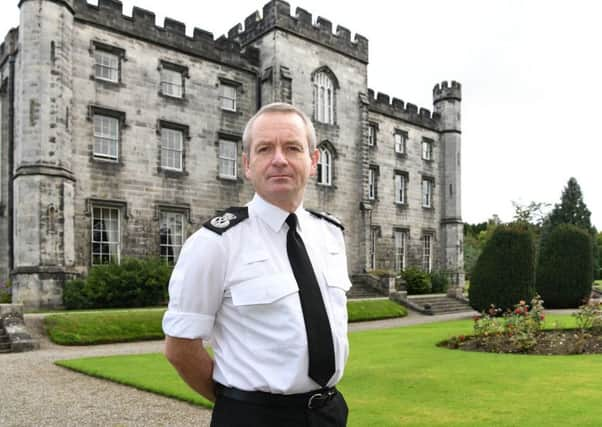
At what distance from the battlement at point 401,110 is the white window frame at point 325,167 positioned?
4764mm

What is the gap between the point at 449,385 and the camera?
22.0 ft

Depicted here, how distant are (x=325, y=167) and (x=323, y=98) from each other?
121 inches

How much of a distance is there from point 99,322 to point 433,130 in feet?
76.5

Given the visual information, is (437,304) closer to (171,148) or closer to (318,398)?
(171,148)

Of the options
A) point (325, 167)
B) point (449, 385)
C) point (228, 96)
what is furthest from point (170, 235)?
point (449, 385)

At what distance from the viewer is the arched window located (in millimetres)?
23688

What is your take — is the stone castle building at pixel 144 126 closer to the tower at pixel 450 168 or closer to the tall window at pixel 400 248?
the tall window at pixel 400 248

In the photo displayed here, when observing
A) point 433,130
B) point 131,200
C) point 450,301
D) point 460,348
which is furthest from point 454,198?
point 460,348

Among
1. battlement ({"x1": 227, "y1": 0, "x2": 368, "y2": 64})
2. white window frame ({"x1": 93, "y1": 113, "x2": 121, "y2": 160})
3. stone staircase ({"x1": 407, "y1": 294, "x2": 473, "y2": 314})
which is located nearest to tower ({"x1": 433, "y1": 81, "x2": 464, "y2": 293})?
stone staircase ({"x1": 407, "y1": 294, "x2": 473, "y2": 314})

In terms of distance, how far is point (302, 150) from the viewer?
2104 mm

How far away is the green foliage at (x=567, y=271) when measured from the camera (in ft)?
72.4

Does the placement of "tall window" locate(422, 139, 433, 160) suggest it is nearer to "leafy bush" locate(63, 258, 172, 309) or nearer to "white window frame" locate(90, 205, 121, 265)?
"leafy bush" locate(63, 258, 172, 309)

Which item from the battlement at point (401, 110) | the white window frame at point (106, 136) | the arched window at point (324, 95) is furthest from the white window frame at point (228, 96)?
the battlement at point (401, 110)

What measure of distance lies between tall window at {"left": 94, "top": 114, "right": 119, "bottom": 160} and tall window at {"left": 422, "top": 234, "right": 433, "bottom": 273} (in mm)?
A: 18060
